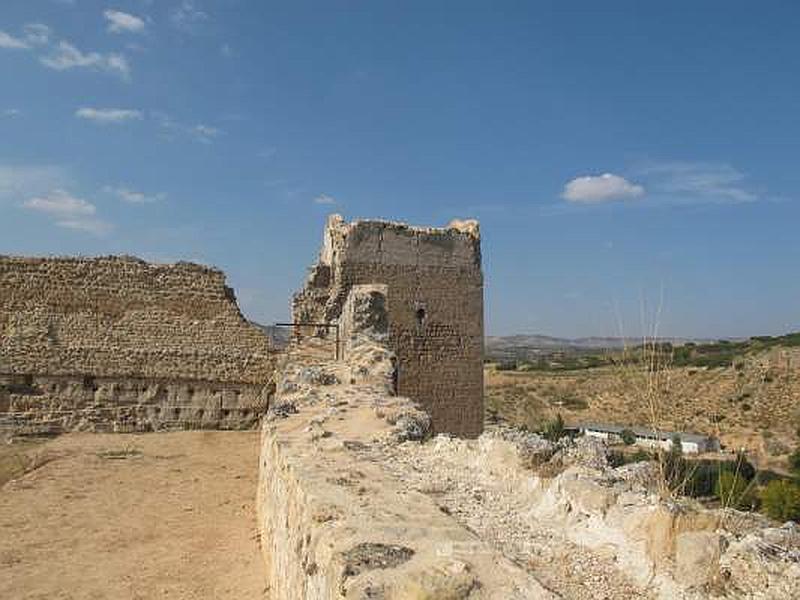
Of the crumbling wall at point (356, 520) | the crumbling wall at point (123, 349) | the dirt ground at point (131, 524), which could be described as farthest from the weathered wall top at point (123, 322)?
the crumbling wall at point (356, 520)

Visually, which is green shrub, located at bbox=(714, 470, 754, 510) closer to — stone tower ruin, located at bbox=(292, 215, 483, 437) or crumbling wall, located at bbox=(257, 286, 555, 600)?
crumbling wall, located at bbox=(257, 286, 555, 600)

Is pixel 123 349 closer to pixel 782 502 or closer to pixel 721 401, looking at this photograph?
pixel 782 502

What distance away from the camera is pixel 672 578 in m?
2.56

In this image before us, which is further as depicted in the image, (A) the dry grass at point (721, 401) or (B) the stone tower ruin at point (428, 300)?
(A) the dry grass at point (721, 401)

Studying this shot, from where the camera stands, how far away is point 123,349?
1230 centimetres

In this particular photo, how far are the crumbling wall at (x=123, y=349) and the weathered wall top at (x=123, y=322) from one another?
0.06 ft

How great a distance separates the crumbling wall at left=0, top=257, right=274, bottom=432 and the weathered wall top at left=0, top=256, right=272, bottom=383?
0.7 inches

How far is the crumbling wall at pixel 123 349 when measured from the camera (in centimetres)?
1199

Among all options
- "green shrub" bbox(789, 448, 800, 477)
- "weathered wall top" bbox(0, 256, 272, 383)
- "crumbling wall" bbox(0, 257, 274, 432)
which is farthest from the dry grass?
"weathered wall top" bbox(0, 256, 272, 383)

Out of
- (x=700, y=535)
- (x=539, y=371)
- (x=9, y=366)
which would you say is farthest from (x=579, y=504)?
(x=539, y=371)

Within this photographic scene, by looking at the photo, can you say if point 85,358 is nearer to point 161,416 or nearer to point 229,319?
point 161,416

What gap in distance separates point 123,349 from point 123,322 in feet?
1.56

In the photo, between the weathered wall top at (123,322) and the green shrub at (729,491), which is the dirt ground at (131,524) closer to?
the weathered wall top at (123,322)

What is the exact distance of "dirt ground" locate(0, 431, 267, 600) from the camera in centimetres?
542
